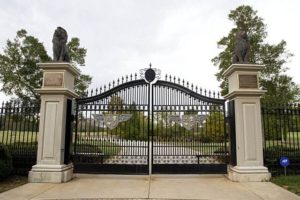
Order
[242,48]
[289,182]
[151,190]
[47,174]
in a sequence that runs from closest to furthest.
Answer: [151,190] → [289,182] → [47,174] → [242,48]

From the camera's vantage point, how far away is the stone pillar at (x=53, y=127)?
7379 mm

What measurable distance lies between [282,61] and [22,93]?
1499cm

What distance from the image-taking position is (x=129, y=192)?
6.25 m

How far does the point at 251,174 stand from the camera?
739cm

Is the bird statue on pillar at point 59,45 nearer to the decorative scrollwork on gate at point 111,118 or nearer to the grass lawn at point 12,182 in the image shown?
the decorative scrollwork on gate at point 111,118

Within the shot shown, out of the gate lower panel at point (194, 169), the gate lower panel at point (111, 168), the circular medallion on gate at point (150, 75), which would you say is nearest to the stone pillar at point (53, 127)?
the gate lower panel at point (111, 168)

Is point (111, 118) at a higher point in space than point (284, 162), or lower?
higher

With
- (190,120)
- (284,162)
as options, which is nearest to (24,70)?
(190,120)

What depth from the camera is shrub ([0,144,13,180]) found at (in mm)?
7277

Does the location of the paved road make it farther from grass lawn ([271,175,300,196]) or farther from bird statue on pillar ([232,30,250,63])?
bird statue on pillar ([232,30,250,63])

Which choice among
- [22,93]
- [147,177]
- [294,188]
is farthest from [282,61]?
[22,93]

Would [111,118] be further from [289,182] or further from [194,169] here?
[289,182]

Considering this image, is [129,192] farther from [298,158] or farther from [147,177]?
[298,158]

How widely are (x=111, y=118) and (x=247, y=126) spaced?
4261 mm
